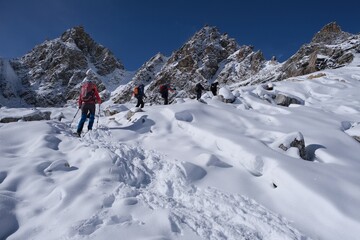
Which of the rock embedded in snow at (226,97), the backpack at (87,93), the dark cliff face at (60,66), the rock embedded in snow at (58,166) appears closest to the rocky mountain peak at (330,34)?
the rock embedded in snow at (226,97)

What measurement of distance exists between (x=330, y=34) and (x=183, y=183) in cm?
6029

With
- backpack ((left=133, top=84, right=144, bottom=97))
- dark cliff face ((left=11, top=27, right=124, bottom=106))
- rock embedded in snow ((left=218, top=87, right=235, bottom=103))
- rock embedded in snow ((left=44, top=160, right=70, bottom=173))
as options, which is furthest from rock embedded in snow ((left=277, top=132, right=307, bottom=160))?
dark cliff face ((left=11, top=27, right=124, bottom=106))

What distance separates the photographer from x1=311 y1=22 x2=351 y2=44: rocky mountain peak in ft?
182

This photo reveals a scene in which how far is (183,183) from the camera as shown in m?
5.70

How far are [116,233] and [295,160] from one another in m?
3.88

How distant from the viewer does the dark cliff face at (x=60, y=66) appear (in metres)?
92.5

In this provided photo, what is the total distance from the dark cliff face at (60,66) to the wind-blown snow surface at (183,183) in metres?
89.0

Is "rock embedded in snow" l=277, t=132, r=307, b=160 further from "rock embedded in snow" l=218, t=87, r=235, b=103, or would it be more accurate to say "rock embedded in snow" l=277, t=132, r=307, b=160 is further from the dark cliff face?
the dark cliff face

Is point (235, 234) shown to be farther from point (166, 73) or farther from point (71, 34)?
point (71, 34)

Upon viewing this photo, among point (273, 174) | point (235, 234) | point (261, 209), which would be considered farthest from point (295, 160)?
point (235, 234)

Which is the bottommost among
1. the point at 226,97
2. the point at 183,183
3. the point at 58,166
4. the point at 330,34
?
the point at 183,183

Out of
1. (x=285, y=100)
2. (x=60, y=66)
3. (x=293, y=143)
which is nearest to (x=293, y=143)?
(x=293, y=143)

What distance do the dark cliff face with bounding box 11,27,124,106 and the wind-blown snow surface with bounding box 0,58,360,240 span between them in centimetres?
8900

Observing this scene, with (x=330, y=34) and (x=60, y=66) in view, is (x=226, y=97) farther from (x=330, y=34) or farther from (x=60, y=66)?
(x=60, y=66)
